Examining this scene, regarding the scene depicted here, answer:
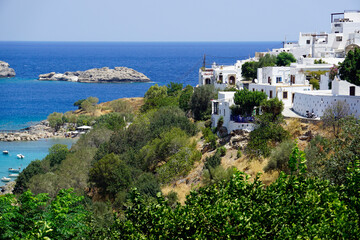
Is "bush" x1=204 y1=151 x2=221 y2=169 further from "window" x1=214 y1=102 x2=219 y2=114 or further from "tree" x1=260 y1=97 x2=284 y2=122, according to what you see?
"window" x1=214 y1=102 x2=219 y2=114

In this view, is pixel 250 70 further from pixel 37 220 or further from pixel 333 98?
pixel 37 220

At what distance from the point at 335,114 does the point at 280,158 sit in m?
4.92

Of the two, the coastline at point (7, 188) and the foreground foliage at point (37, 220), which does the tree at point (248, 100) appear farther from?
the coastline at point (7, 188)

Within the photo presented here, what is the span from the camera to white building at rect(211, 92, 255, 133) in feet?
115

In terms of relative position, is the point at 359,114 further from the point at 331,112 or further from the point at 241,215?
the point at 241,215

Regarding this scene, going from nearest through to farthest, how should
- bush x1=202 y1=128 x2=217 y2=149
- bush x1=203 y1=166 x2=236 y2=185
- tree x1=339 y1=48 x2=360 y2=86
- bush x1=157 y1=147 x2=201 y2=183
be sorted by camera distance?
bush x1=203 y1=166 x2=236 y2=185
tree x1=339 y1=48 x2=360 y2=86
bush x1=157 y1=147 x2=201 y2=183
bush x1=202 y1=128 x2=217 y2=149

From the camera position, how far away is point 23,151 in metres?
58.5

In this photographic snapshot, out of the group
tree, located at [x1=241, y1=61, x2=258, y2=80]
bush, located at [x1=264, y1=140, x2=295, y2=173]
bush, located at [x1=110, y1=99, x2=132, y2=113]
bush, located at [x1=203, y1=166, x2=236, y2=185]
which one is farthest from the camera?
bush, located at [x1=110, y1=99, x2=132, y2=113]

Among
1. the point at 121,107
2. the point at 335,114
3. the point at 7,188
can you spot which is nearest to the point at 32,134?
the point at 121,107

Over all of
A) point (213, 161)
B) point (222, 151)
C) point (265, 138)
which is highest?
point (265, 138)

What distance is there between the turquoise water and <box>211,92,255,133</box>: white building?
20.0m

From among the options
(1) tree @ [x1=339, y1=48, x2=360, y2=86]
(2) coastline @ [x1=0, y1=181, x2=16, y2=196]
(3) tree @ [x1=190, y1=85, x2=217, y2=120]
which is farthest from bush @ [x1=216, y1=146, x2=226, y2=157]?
(2) coastline @ [x1=0, y1=181, x2=16, y2=196]

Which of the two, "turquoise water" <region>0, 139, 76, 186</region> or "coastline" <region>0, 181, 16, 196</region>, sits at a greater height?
"coastline" <region>0, 181, 16, 196</region>

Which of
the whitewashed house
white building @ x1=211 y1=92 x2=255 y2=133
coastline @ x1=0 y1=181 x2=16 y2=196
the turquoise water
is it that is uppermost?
the whitewashed house
